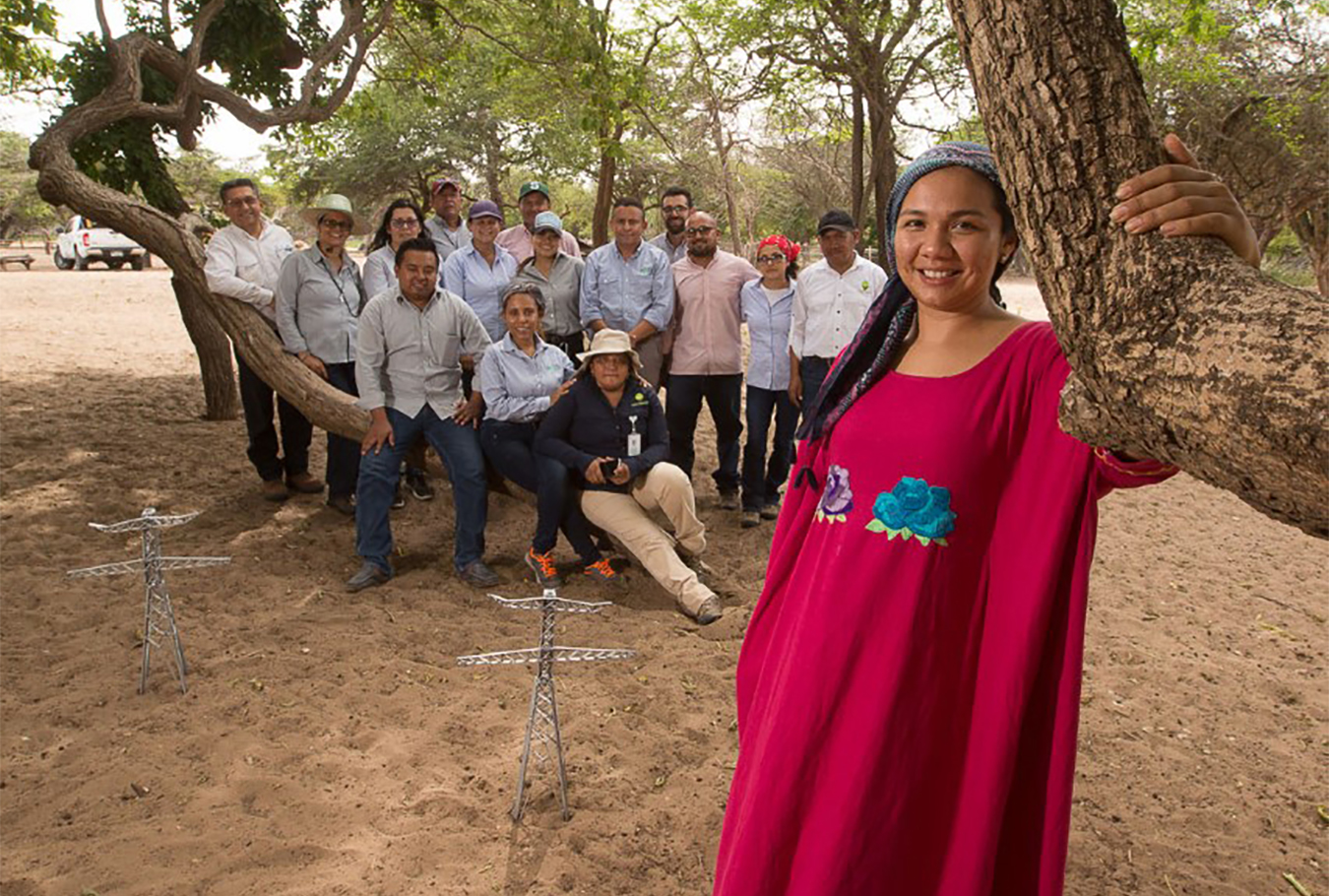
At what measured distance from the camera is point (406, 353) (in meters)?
5.19

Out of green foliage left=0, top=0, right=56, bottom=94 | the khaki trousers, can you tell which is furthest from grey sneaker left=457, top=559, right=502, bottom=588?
green foliage left=0, top=0, right=56, bottom=94

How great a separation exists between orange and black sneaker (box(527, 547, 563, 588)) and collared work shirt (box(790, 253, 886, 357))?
2081mm

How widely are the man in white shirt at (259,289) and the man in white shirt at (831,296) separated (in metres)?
3.41

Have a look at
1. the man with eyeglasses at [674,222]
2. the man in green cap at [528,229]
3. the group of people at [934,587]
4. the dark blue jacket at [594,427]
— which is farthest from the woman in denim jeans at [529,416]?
the group of people at [934,587]

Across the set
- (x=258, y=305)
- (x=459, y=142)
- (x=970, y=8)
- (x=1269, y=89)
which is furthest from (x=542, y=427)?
(x=459, y=142)

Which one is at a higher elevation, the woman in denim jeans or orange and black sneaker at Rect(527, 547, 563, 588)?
the woman in denim jeans

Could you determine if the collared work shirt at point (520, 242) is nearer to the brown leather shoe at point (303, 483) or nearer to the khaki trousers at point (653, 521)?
the brown leather shoe at point (303, 483)

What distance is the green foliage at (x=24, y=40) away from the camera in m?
7.15

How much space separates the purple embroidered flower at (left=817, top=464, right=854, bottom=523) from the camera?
1737 millimetres

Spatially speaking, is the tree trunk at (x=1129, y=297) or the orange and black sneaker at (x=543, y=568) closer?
the tree trunk at (x=1129, y=297)

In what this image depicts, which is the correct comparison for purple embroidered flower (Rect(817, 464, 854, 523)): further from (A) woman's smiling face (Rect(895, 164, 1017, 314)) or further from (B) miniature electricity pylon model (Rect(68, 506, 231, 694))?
(B) miniature electricity pylon model (Rect(68, 506, 231, 694))

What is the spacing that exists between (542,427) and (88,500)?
334 centimetres

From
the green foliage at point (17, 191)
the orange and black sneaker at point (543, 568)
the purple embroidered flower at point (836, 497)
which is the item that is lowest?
the orange and black sneaker at point (543, 568)

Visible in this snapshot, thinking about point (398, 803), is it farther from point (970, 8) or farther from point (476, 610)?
point (970, 8)
